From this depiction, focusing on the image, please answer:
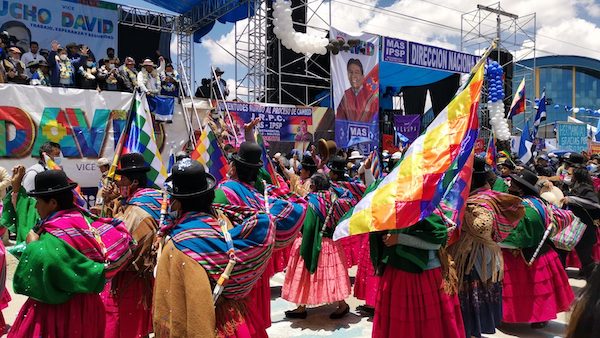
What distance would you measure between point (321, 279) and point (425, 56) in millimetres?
15939

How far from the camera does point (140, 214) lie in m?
3.85

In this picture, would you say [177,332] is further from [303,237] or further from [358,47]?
[358,47]

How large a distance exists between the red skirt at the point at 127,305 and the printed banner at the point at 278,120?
9436mm

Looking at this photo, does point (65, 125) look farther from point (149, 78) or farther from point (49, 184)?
point (49, 184)

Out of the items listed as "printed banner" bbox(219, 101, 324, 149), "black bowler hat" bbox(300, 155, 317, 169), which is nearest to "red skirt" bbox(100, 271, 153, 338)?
"black bowler hat" bbox(300, 155, 317, 169)

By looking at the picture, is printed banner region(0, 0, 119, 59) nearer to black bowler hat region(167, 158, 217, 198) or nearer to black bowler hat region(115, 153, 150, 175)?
black bowler hat region(115, 153, 150, 175)

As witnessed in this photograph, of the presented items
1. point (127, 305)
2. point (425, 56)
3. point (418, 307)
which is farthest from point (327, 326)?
point (425, 56)

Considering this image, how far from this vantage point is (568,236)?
576cm

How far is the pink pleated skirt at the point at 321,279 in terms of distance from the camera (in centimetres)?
576

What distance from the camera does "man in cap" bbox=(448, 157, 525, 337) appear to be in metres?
4.37

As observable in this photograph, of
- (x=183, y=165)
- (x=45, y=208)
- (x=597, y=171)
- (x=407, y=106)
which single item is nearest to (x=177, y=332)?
(x=183, y=165)

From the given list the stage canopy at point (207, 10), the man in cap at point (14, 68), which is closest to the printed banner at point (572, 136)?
the stage canopy at point (207, 10)

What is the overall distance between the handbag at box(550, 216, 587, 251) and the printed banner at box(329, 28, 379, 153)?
10.6 m

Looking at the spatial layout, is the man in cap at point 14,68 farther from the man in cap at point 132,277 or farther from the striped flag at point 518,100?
the striped flag at point 518,100
